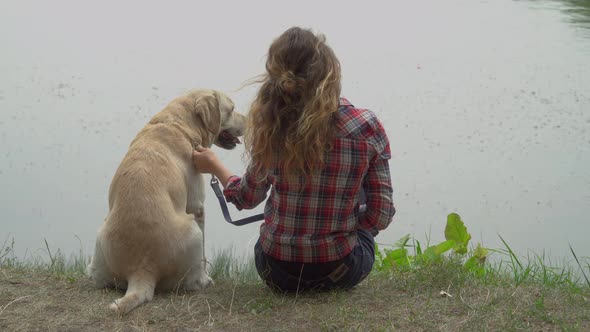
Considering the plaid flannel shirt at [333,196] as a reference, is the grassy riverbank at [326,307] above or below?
below

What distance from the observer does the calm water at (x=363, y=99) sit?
523 centimetres

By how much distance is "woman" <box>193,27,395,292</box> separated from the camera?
2.60 metres

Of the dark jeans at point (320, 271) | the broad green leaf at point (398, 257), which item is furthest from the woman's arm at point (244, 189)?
the broad green leaf at point (398, 257)

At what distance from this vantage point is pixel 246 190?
9.43 ft

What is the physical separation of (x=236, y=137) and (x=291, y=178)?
1146 mm

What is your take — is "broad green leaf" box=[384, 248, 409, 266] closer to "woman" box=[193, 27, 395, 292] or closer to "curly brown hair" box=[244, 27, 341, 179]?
"woman" box=[193, 27, 395, 292]

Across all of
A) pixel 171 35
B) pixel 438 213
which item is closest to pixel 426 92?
pixel 438 213

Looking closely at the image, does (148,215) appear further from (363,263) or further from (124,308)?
(363,263)

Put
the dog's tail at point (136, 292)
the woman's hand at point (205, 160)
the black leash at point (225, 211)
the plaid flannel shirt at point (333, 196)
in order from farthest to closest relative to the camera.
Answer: the woman's hand at point (205, 160) < the black leash at point (225, 211) < the dog's tail at point (136, 292) < the plaid flannel shirt at point (333, 196)

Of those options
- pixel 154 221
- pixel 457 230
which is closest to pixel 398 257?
pixel 457 230

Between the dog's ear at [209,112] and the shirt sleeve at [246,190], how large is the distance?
26.9 inches

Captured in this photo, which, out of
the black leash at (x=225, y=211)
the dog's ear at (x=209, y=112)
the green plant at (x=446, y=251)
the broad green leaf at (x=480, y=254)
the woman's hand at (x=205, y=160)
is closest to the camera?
the black leash at (x=225, y=211)

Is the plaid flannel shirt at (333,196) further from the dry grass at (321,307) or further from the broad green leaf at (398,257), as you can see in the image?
the broad green leaf at (398,257)

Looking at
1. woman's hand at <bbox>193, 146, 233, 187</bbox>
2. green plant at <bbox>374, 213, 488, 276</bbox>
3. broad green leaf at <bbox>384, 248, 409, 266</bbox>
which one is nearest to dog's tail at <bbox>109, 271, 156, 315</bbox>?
woman's hand at <bbox>193, 146, 233, 187</bbox>
